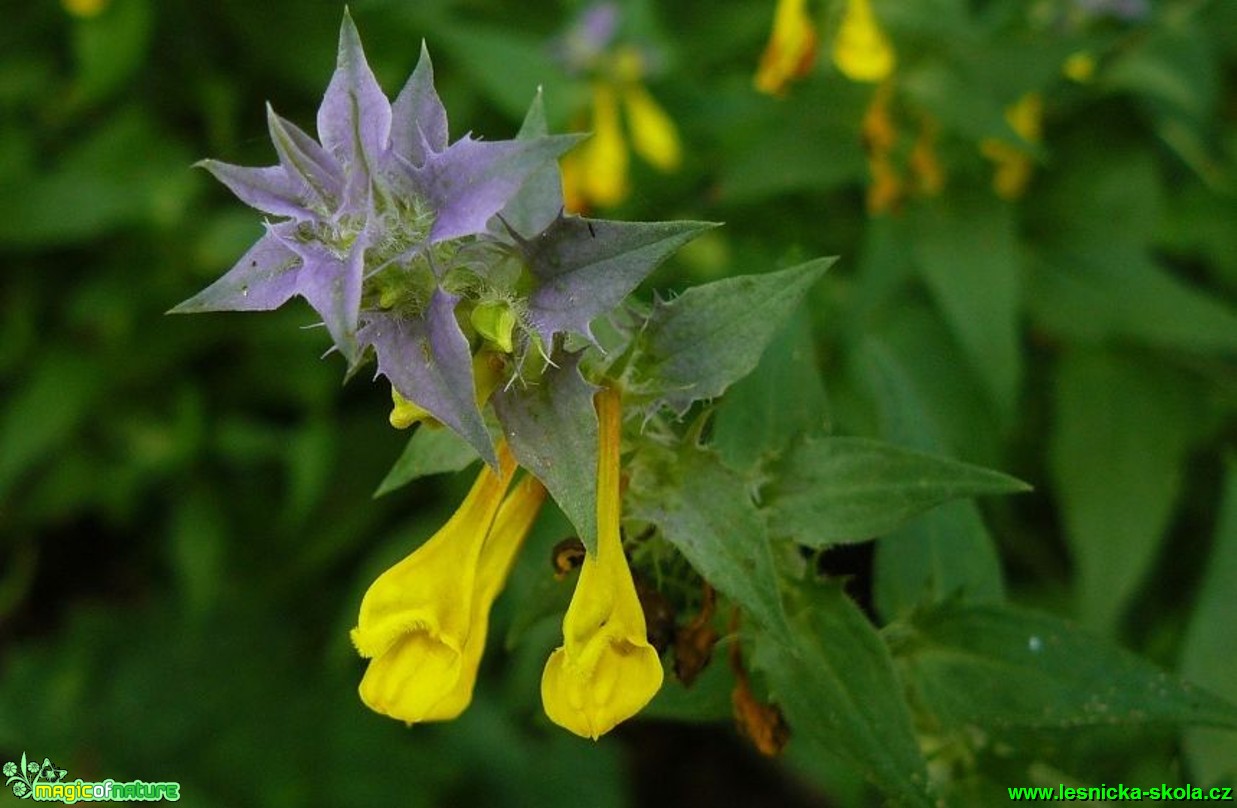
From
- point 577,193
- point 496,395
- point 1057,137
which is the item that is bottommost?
point 577,193

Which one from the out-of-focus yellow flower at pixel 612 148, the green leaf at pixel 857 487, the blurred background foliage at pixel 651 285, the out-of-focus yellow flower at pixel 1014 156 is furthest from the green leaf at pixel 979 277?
the green leaf at pixel 857 487

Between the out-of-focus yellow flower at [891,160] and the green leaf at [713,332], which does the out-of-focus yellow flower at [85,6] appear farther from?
the green leaf at [713,332]

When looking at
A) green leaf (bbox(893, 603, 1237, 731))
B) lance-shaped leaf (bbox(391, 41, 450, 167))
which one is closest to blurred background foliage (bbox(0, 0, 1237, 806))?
green leaf (bbox(893, 603, 1237, 731))

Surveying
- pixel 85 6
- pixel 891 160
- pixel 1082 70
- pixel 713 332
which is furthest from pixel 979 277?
pixel 85 6

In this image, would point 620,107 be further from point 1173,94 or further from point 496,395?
point 496,395

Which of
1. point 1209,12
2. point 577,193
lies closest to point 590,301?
point 577,193

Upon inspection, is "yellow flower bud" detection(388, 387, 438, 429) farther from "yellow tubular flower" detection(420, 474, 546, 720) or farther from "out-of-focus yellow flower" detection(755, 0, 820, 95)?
"out-of-focus yellow flower" detection(755, 0, 820, 95)

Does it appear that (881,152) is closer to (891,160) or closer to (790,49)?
(891,160)
